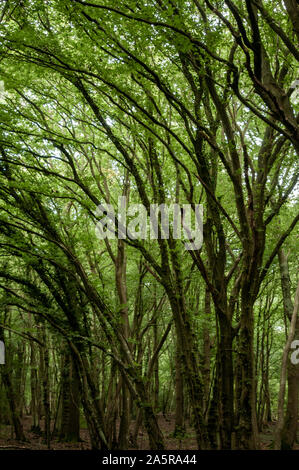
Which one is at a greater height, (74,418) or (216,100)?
(216,100)

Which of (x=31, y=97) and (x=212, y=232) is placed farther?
(x=31, y=97)

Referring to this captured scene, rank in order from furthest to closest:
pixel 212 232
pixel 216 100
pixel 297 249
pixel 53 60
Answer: pixel 297 249
pixel 212 232
pixel 53 60
pixel 216 100

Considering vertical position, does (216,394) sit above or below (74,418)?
above

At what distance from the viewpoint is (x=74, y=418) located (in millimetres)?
12648

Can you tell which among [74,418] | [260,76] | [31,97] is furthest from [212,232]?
[74,418]

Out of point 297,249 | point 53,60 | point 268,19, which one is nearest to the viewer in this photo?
point 268,19

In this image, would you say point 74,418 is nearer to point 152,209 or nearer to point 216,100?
point 152,209

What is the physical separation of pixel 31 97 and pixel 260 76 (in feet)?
20.6

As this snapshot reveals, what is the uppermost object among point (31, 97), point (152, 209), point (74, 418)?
point (31, 97)

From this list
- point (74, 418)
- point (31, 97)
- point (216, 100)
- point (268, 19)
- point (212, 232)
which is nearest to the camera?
point (268, 19)
